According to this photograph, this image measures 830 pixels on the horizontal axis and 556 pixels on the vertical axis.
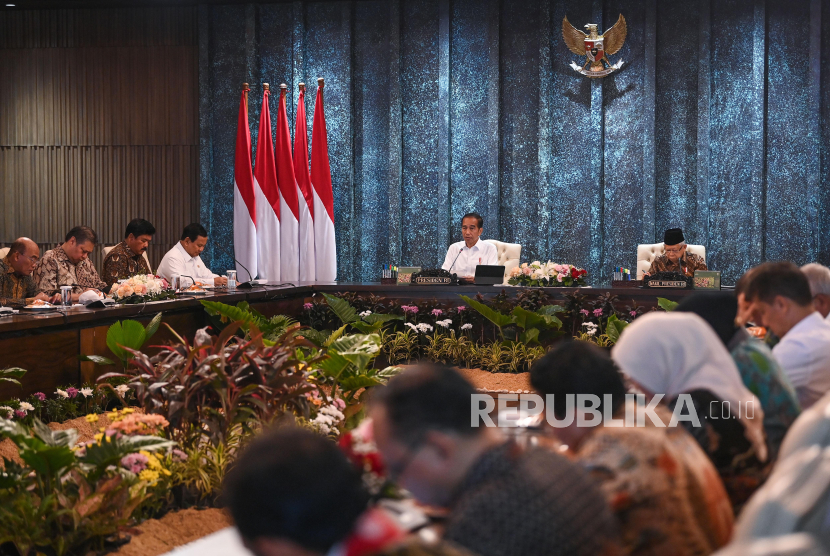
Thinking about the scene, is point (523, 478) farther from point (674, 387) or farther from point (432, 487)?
point (674, 387)

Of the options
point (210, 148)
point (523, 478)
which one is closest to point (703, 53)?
point (210, 148)

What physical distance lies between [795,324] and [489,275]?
436 centimetres

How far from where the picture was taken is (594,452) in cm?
143

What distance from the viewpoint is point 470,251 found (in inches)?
305

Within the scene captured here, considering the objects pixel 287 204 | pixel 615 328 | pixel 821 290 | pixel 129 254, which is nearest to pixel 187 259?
pixel 129 254

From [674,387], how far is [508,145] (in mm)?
7512

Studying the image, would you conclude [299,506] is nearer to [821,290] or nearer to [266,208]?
[821,290]

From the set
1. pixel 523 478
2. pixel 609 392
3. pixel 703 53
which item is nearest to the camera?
pixel 523 478

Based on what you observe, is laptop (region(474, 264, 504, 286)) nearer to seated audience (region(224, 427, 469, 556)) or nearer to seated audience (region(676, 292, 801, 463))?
seated audience (region(676, 292, 801, 463))

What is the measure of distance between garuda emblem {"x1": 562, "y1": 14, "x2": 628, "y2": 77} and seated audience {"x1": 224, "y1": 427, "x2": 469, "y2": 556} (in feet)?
26.0

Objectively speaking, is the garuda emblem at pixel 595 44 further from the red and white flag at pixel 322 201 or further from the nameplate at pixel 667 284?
the nameplate at pixel 667 284

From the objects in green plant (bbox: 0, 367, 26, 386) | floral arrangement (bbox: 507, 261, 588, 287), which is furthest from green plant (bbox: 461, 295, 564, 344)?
green plant (bbox: 0, 367, 26, 386)

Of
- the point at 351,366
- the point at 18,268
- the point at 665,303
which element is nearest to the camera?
the point at 351,366

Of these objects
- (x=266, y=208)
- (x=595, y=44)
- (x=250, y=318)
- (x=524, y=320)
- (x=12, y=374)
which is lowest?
(x=12, y=374)
